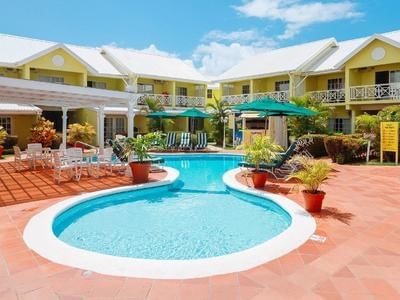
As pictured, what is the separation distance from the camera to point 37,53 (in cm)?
2436

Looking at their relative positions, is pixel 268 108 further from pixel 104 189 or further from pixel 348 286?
pixel 348 286

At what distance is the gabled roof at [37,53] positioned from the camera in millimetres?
24172

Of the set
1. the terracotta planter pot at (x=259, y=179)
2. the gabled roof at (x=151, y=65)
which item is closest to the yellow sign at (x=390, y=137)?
the terracotta planter pot at (x=259, y=179)

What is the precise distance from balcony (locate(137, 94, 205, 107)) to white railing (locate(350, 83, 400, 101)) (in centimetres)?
→ 1437

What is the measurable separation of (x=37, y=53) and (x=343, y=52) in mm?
22801

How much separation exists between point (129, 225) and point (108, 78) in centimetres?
2497

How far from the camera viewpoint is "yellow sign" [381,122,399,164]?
50.0ft

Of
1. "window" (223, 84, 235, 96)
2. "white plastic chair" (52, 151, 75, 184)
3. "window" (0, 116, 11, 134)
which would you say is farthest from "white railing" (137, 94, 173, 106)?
"white plastic chair" (52, 151, 75, 184)

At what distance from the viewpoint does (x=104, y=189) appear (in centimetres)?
1020

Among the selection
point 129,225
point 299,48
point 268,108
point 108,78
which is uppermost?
point 299,48

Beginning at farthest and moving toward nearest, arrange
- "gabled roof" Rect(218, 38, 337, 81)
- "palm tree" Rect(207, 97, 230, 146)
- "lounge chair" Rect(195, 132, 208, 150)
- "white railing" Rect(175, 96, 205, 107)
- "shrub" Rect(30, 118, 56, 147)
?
"white railing" Rect(175, 96, 205, 107) → "palm tree" Rect(207, 97, 230, 146) → "gabled roof" Rect(218, 38, 337, 81) → "lounge chair" Rect(195, 132, 208, 150) → "shrub" Rect(30, 118, 56, 147)

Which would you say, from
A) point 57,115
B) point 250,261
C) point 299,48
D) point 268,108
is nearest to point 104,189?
point 250,261

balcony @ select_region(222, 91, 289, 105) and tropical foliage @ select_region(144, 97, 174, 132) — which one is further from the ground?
balcony @ select_region(222, 91, 289, 105)

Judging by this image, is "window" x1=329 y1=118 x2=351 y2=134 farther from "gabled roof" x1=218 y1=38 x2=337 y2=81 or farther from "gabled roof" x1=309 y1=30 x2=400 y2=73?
"gabled roof" x1=218 y1=38 x2=337 y2=81
